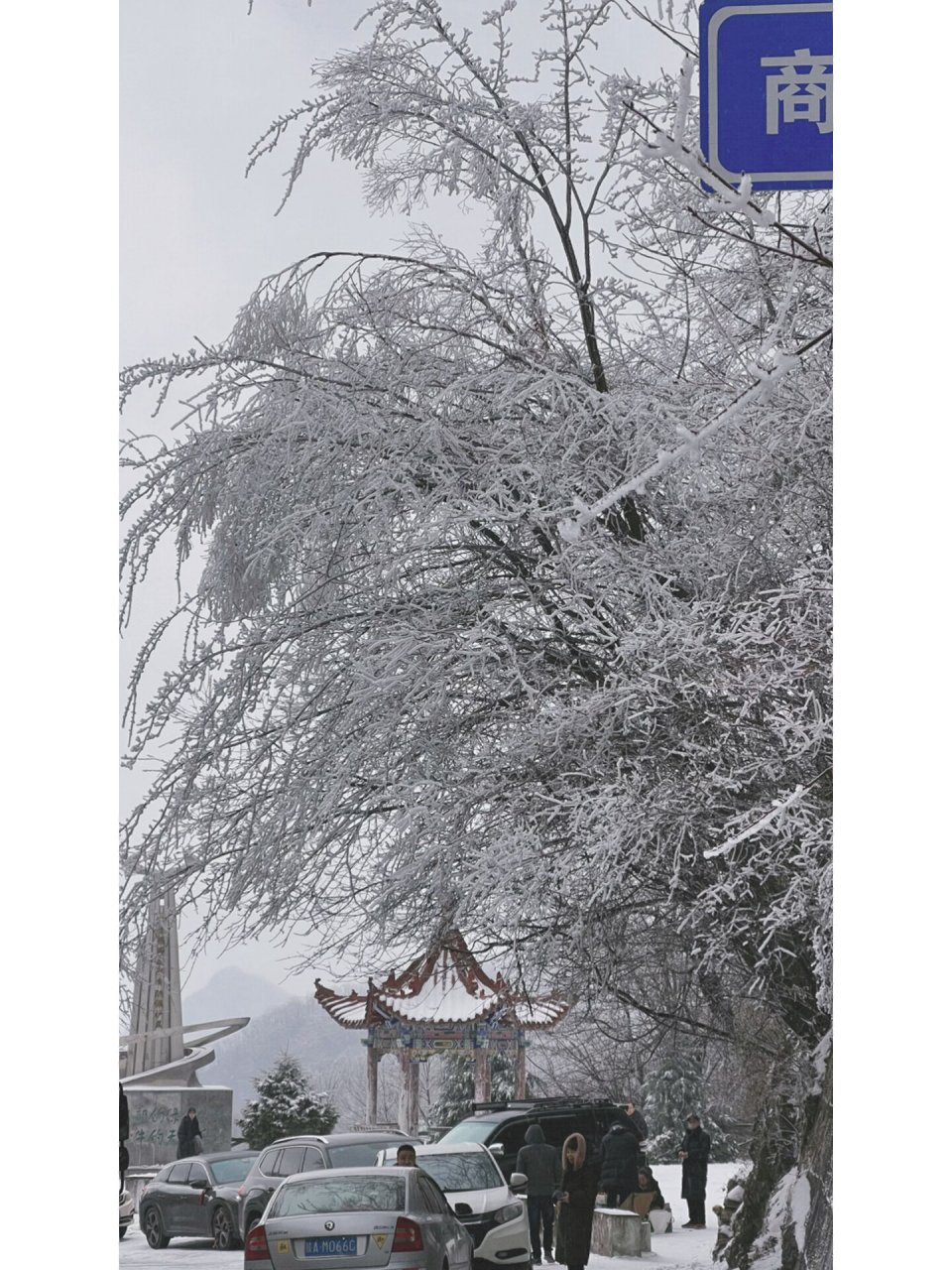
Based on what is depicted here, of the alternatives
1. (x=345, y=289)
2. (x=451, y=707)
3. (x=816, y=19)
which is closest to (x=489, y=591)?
(x=451, y=707)

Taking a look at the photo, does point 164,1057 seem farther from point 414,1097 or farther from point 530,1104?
point 530,1104

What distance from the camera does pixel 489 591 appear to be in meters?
4.64

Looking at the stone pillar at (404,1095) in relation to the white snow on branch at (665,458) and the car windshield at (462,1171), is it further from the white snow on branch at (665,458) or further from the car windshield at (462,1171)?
the white snow on branch at (665,458)

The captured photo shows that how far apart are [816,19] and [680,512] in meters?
1.43

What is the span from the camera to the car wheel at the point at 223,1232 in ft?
14.5

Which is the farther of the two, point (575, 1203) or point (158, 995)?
point (575, 1203)

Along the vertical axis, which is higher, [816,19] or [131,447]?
[816,19]

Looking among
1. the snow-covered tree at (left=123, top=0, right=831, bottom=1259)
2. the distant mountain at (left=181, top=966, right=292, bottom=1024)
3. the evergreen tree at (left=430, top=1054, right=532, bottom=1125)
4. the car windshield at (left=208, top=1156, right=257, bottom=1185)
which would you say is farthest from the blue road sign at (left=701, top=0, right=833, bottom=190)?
the car windshield at (left=208, top=1156, right=257, bottom=1185)

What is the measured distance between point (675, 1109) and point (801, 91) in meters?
3.11

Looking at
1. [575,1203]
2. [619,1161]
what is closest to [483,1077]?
[575,1203]

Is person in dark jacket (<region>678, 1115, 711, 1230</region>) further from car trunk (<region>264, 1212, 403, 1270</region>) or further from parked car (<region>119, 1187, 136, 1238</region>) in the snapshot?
parked car (<region>119, 1187, 136, 1238</region>)

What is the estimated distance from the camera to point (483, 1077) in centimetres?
496

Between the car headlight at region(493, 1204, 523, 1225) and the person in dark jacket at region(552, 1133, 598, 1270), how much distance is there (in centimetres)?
14
